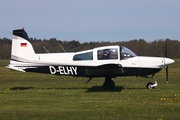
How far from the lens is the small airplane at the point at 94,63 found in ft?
54.3

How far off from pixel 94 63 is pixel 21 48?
11.6ft

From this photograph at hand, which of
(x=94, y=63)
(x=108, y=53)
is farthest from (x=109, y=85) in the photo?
(x=108, y=53)

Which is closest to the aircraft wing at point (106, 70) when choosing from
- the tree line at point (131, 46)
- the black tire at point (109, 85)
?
the black tire at point (109, 85)

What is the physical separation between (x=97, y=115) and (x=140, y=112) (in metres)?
1.25

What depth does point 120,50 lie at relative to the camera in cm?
1653

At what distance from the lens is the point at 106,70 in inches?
643

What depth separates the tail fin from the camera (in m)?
17.5

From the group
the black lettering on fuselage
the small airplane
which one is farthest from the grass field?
the black lettering on fuselage

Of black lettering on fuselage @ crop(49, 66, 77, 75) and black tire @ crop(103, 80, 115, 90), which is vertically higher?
black lettering on fuselage @ crop(49, 66, 77, 75)

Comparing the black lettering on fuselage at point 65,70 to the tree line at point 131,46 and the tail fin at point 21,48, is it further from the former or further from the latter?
the tree line at point 131,46

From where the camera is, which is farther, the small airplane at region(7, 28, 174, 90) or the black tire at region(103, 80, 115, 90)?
the black tire at region(103, 80, 115, 90)

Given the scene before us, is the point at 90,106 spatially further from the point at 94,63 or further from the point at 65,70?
the point at 65,70

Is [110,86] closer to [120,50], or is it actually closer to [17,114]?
[120,50]

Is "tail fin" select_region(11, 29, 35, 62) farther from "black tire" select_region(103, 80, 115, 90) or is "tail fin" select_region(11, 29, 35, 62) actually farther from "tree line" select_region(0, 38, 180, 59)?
"tree line" select_region(0, 38, 180, 59)
